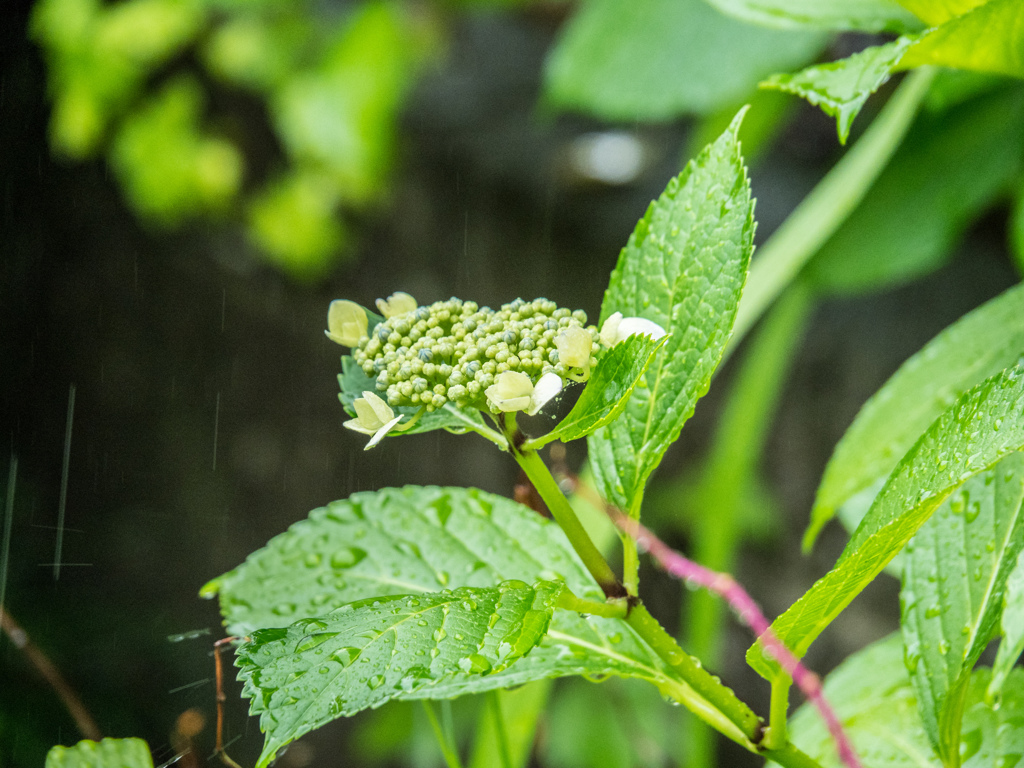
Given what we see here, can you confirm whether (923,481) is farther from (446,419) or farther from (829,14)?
(829,14)

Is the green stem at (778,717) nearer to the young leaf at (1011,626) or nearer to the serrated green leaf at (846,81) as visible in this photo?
the young leaf at (1011,626)

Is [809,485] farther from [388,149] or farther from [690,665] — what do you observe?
[690,665]

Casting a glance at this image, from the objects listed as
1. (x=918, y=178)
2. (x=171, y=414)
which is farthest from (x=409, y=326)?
(x=171, y=414)

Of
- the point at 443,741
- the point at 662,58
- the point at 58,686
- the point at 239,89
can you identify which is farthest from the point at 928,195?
the point at 239,89

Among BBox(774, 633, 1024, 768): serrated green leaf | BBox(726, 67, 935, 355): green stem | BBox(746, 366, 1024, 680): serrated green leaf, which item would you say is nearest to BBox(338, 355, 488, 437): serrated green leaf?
BBox(746, 366, 1024, 680): serrated green leaf

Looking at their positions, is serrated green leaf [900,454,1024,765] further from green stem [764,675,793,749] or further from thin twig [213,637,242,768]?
thin twig [213,637,242,768]
